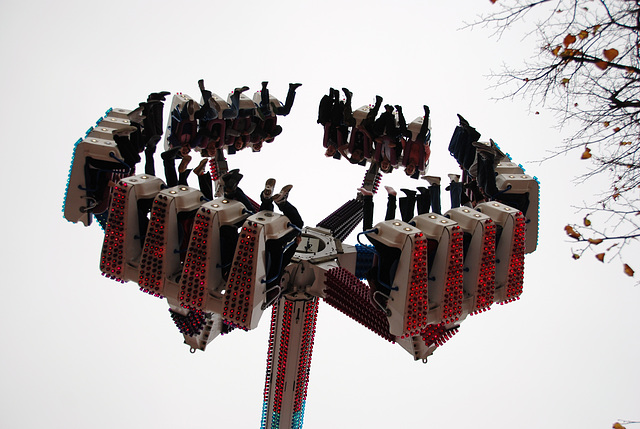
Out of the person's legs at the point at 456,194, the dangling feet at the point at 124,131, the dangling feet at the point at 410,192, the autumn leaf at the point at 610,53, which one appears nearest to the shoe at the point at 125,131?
the dangling feet at the point at 124,131

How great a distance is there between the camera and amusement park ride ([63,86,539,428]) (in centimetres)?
890

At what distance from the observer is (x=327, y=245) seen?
1202cm

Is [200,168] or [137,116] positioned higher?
[137,116]

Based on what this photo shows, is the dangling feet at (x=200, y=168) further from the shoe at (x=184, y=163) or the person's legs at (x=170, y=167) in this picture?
the shoe at (x=184, y=163)

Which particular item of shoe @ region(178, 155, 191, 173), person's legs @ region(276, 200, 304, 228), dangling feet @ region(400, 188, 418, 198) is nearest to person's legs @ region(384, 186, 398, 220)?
dangling feet @ region(400, 188, 418, 198)

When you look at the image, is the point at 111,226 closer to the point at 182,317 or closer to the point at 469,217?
the point at 182,317

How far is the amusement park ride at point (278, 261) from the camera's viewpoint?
8898 millimetres

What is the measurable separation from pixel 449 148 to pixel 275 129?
4137 millimetres

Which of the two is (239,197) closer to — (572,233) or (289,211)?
(289,211)

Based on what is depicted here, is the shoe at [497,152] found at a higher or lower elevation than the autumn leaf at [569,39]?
lower

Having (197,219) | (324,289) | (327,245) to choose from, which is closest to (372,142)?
(327,245)

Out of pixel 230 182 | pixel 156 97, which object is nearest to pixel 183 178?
pixel 230 182

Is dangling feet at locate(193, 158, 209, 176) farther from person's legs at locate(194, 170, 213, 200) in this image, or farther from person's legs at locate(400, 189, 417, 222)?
person's legs at locate(400, 189, 417, 222)

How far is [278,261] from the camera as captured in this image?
924 centimetres
